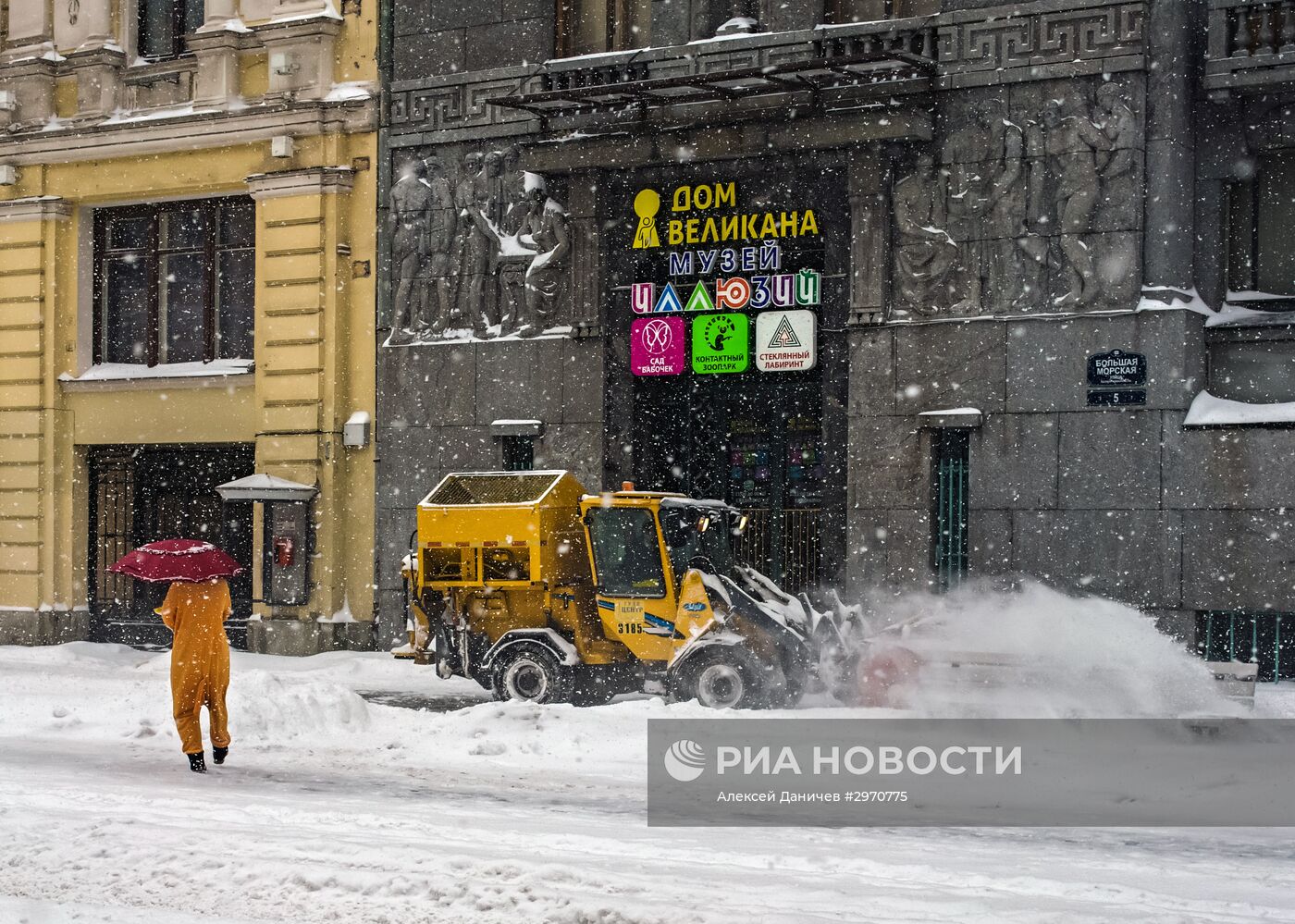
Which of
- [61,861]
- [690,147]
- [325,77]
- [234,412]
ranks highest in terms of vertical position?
[325,77]

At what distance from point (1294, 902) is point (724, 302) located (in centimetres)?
1392

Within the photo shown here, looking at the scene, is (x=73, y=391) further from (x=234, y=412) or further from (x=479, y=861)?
(x=479, y=861)

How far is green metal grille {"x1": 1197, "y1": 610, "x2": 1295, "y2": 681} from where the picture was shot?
60.3 feet

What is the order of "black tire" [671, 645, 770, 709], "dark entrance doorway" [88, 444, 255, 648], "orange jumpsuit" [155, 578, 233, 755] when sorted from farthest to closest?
"dark entrance doorway" [88, 444, 255, 648]
"black tire" [671, 645, 770, 709]
"orange jumpsuit" [155, 578, 233, 755]

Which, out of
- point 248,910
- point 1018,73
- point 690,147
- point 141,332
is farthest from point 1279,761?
point 141,332

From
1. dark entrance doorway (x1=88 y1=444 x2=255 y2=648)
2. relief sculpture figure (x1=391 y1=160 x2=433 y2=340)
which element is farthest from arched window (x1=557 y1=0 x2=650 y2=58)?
dark entrance doorway (x1=88 y1=444 x2=255 y2=648)

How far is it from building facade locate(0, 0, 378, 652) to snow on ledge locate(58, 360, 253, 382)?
0.15ft

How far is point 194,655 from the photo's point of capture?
42.6 feet

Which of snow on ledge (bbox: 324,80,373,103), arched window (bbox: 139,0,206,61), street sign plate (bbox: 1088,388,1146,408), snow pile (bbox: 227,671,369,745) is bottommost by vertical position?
snow pile (bbox: 227,671,369,745)

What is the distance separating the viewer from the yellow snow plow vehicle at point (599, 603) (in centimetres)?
1570

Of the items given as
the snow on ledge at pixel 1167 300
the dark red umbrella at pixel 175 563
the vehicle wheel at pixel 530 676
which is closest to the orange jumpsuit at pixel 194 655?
the dark red umbrella at pixel 175 563

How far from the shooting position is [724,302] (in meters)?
21.5

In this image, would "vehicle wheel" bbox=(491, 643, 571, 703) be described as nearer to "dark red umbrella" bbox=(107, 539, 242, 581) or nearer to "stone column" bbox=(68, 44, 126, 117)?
"dark red umbrella" bbox=(107, 539, 242, 581)

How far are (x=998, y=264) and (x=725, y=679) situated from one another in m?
6.58
